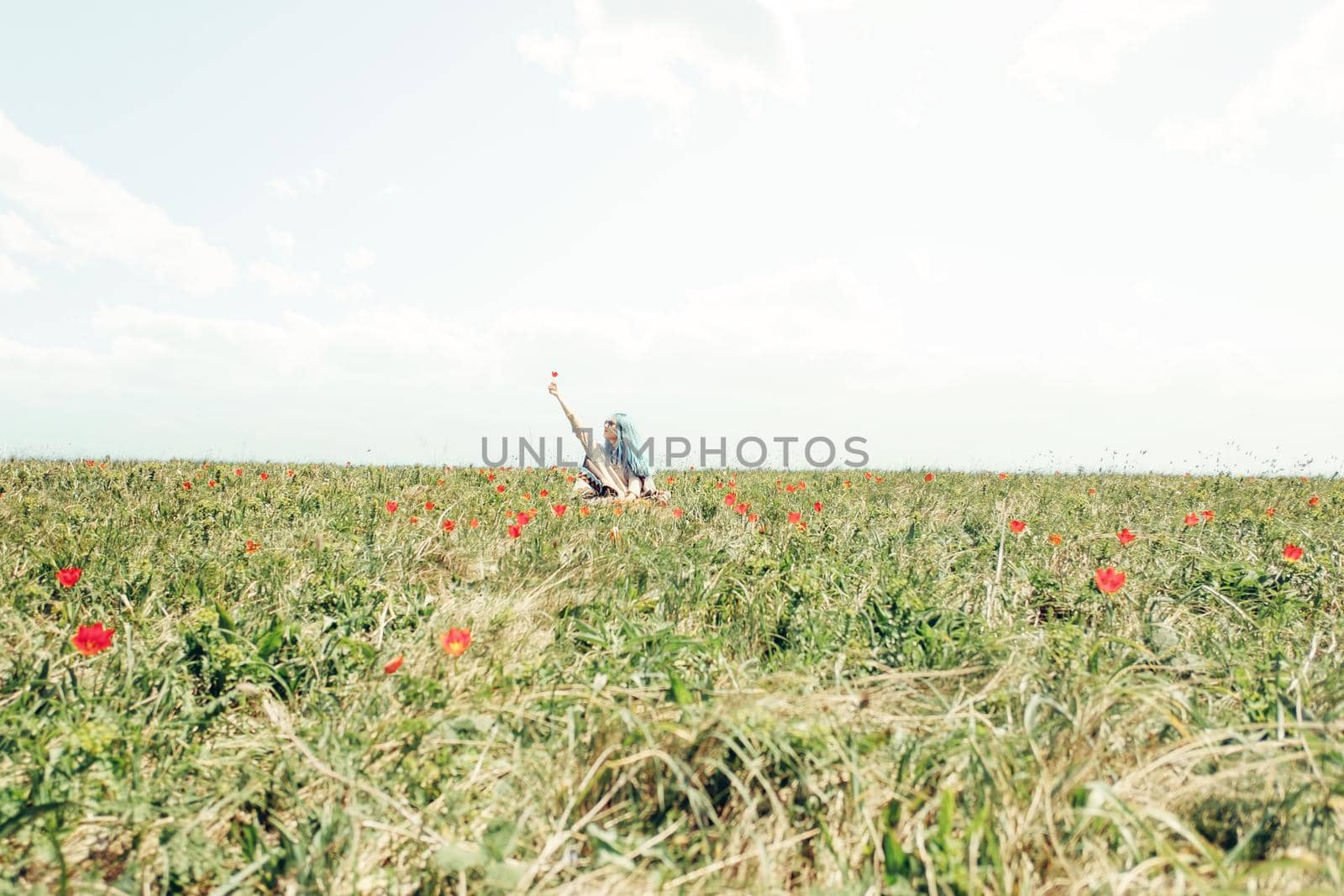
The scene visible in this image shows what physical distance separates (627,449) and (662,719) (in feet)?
23.2

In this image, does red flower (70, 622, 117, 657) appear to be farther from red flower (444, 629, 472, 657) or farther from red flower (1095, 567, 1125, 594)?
red flower (1095, 567, 1125, 594)

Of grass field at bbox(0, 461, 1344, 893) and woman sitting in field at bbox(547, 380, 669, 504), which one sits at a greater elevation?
woman sitting in field at bbox(547, 380, 669, 504)

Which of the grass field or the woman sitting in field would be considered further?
the woman sitting in field

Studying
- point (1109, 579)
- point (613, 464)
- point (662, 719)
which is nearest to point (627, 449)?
point (613, 464)

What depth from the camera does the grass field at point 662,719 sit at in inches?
76.0

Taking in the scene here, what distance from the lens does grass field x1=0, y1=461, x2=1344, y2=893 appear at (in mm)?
1931

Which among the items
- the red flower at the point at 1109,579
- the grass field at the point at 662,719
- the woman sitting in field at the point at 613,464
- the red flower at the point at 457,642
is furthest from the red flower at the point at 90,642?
the woman sitting in field at the point at 613,464

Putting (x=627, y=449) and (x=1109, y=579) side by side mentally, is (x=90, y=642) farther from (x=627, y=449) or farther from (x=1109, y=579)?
(x=627, y=449)

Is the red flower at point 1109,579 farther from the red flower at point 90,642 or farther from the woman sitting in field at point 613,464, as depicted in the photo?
the woman sitting in field at point 613,464

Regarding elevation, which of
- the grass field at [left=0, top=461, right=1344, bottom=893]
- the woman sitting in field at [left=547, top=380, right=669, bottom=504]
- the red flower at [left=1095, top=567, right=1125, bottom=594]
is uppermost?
the woman sitting in field at [left=547, top=380, right=669, bottom=504]

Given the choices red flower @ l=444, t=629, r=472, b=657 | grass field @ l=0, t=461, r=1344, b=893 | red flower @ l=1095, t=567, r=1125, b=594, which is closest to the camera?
grass field @ l=0, t=461, r=1344, b=893

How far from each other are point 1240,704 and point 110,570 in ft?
17.5

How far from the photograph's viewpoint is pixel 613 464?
9.51m

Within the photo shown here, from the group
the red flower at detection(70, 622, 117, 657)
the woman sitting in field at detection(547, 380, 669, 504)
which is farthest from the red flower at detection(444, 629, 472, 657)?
the woman sitting in field at detection(547, 380, 669, 504)
